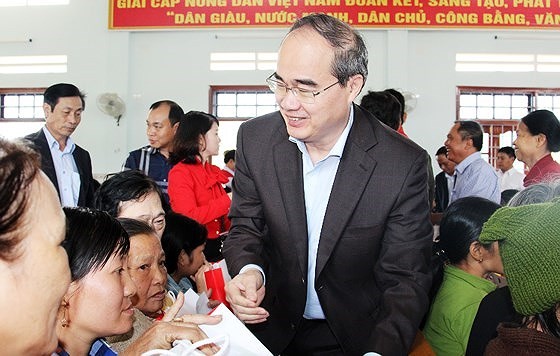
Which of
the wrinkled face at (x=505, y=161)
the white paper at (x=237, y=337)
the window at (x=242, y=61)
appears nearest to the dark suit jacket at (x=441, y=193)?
the wrinkled face at (x=505, y=161)

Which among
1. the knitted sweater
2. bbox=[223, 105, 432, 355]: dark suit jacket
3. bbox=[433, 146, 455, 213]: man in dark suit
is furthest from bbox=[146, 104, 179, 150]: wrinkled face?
bbox=[433, 146, 455, 213]: man in dark suit

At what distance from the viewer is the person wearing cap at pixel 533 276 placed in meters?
1.13

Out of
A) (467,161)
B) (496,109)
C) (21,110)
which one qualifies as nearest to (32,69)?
(21,110)

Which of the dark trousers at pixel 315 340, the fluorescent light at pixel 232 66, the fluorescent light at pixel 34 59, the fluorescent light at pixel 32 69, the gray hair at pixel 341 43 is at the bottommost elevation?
the dark trousers at pixel 315 340

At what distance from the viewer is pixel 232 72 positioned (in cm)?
844

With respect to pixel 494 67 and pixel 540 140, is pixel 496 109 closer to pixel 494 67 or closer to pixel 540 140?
pixel 494 67

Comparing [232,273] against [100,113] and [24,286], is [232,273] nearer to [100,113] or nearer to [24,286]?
[24,286]

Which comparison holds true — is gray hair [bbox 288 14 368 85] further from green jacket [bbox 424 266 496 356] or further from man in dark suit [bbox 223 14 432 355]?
green jacket [bbox 424 266 496 356]

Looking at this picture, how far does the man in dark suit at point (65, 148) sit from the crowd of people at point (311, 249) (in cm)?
147

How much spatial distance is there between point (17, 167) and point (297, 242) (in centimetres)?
100

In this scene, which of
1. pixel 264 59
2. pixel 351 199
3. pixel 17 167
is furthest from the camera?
pixel 264 59

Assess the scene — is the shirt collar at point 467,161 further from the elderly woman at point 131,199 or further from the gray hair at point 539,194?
the elderly woman at point 131,199

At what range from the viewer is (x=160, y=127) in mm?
3877

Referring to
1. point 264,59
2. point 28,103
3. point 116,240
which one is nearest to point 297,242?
point 116,240
